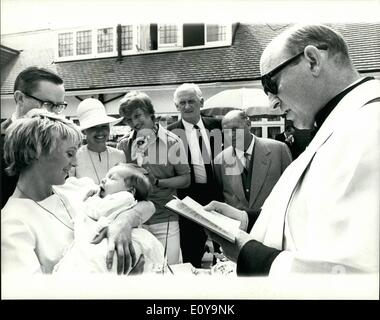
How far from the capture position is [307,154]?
1973 millimetres

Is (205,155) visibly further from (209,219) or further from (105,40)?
(105,40)

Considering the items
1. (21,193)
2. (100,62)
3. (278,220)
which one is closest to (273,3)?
(100,62)

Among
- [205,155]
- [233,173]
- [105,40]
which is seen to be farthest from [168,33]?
[233,173]

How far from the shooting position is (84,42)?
2.47m

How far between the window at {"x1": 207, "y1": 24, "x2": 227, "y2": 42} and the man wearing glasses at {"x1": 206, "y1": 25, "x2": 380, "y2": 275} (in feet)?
1.45

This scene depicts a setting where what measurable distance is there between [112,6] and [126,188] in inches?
43.6

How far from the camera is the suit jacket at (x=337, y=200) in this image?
1718 millimetres

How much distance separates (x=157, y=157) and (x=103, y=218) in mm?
470

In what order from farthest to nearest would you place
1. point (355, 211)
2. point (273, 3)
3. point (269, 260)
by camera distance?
point (273, 3)
point (269, 260)
point (355, 211)

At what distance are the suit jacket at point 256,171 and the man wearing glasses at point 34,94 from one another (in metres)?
1.02

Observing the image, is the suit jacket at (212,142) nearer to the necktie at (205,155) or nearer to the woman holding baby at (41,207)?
the necktie at (205,155)

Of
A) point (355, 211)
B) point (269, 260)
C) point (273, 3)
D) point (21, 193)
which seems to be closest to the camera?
point (355, 211)

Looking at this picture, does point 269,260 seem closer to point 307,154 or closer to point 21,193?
Answer: point 307,154

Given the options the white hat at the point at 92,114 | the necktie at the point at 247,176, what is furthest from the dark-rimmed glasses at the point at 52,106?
the necktie at the point at 247,176
